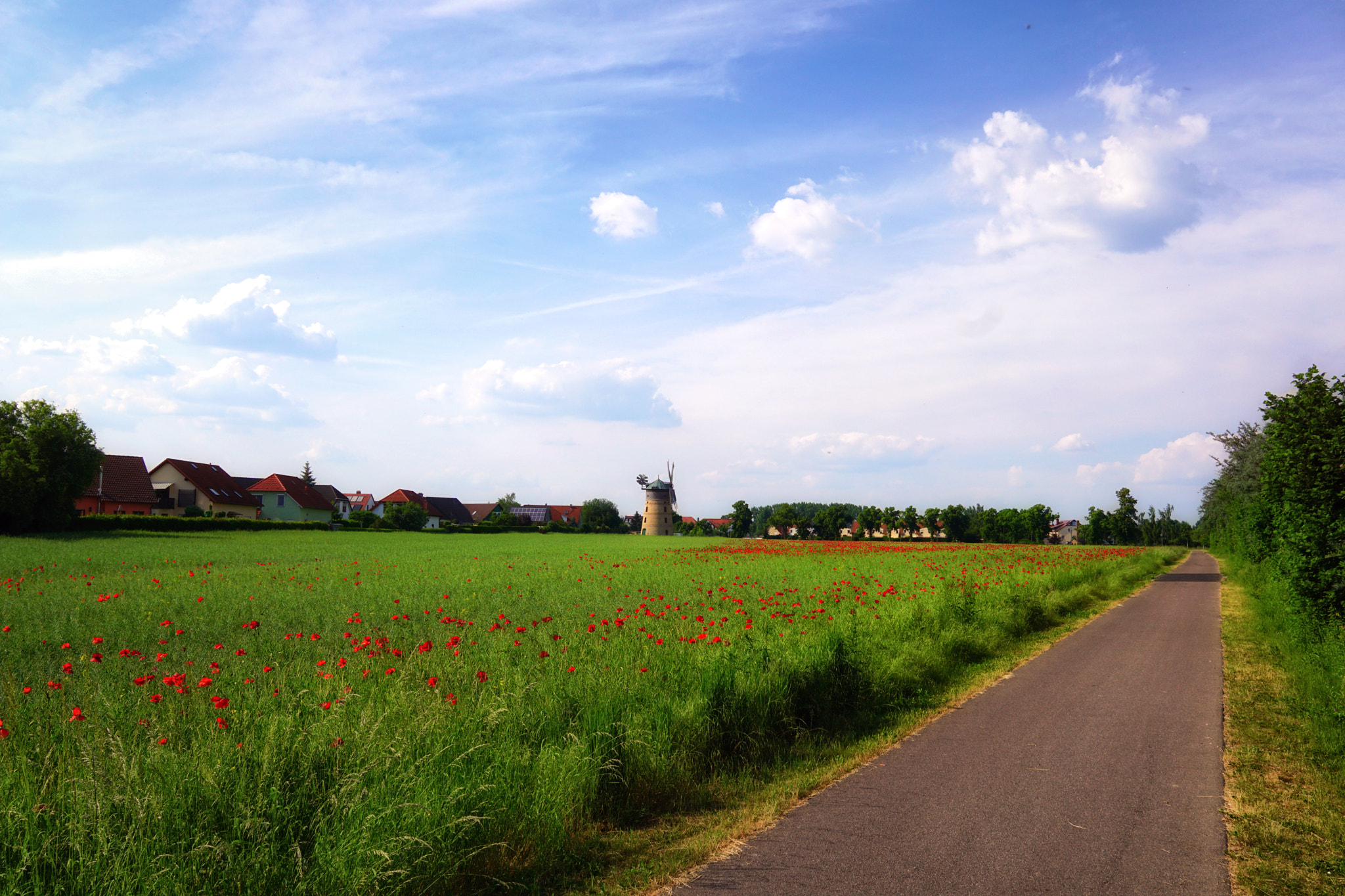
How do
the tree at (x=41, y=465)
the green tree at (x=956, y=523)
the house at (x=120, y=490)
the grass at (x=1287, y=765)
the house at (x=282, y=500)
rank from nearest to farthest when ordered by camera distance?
the grass at (x=1287, y=765), the tree at (x=41, y=465), the house at (x=120, y=490), the house at (x=282, y=500), the green tree at (x=956, y=523)

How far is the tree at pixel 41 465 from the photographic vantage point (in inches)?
1693

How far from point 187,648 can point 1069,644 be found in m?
13.7

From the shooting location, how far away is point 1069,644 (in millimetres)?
13164

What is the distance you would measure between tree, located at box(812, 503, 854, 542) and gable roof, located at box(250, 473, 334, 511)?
7404cm

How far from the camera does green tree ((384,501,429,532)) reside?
76438 mm

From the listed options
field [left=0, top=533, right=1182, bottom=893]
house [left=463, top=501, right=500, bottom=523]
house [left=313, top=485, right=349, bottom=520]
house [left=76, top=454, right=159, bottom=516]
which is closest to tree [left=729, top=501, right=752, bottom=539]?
house [left=463, top=501, right=500, bottom=523]

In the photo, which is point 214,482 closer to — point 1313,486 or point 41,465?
point 41,465

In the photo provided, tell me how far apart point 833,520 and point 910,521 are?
12235 millimetres

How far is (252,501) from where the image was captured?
80.9 meters

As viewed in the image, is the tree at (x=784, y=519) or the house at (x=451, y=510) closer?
the house at (x=451, y=510)

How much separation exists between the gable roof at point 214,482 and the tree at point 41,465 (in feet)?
95.6

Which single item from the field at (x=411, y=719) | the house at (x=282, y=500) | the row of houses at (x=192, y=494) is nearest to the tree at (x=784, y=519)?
the row of houses at (x=192, y=494)

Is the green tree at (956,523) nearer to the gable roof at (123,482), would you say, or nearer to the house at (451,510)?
the house at (451,510)

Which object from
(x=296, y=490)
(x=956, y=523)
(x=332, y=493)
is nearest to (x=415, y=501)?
(x=332, y=493)
